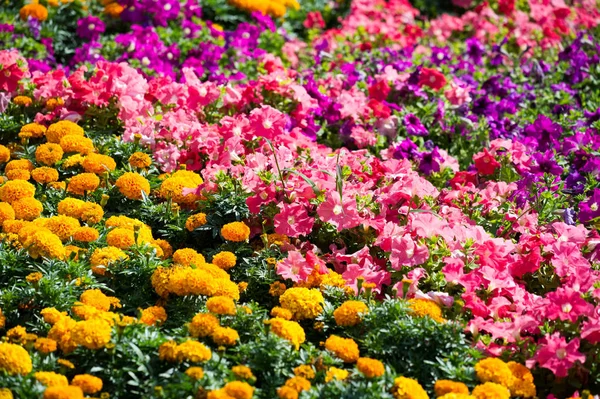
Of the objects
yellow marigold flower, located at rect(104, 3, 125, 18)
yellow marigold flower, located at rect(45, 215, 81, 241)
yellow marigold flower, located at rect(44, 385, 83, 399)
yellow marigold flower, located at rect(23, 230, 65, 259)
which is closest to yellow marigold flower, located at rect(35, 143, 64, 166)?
yellow marigold flower, located at rect(45, 215, 81, 241)

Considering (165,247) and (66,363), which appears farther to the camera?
(165,247)

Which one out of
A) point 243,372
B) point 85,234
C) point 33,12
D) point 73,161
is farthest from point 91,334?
point 33,12

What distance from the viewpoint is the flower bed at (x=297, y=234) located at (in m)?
2.96

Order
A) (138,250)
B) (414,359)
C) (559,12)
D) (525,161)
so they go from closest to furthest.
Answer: (414,359), (138,250), (525,161), (559,12)

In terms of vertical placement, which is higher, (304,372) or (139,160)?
(304,372)

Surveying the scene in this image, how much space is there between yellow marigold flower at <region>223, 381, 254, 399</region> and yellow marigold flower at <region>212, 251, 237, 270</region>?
2.83 feet

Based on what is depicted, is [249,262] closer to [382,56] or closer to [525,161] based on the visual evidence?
[525,161]

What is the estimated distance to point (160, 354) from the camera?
2.88m

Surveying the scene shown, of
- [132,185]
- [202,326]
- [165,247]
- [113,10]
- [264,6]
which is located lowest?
[264,6]

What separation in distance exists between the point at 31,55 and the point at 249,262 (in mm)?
3435

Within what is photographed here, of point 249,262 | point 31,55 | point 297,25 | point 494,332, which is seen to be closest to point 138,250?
point 249,262

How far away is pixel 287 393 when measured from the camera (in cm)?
274

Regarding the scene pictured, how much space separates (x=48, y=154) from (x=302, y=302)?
5.45 feet

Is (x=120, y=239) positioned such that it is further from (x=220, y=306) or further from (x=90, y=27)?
(x=90, y=27)
